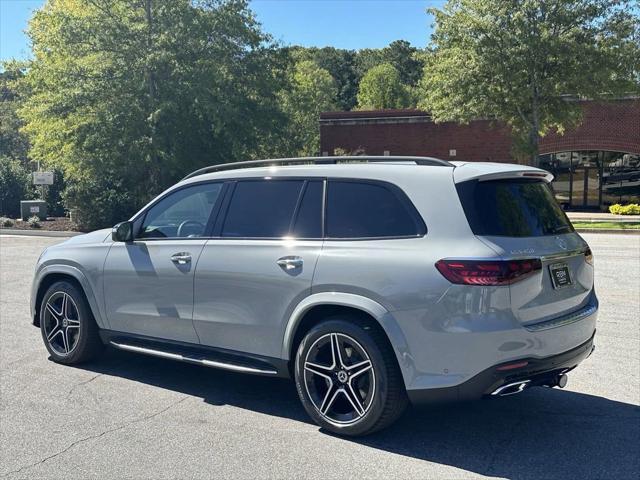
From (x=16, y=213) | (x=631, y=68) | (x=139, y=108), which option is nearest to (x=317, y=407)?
(x=139, y=108)

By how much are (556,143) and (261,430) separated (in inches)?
1341

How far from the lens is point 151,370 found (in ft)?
19.2

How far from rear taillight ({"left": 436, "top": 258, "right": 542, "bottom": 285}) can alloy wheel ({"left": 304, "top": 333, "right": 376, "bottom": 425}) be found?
80 centimetres

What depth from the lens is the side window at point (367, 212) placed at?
409cm

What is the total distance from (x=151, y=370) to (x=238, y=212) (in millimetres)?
1985

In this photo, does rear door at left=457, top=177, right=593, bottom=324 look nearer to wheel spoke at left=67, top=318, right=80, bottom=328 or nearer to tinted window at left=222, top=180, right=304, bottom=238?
tinted window at left=222, top=180, right=304, bottom=238

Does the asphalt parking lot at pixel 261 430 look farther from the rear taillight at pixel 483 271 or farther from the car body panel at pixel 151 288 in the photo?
the rear taillight at pixel 483 271

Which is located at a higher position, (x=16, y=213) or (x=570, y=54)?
(x=570, y=54)

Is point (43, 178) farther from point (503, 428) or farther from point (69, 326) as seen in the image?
point (503, 428)

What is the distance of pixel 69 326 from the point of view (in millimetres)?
5891

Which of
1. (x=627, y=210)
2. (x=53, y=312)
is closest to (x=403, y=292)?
(x=53, y=312)

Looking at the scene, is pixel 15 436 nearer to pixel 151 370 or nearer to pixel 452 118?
pixel 151 370

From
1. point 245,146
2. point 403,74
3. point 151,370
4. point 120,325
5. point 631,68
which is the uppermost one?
point 403,74

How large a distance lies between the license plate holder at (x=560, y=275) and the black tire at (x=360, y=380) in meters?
1.15
